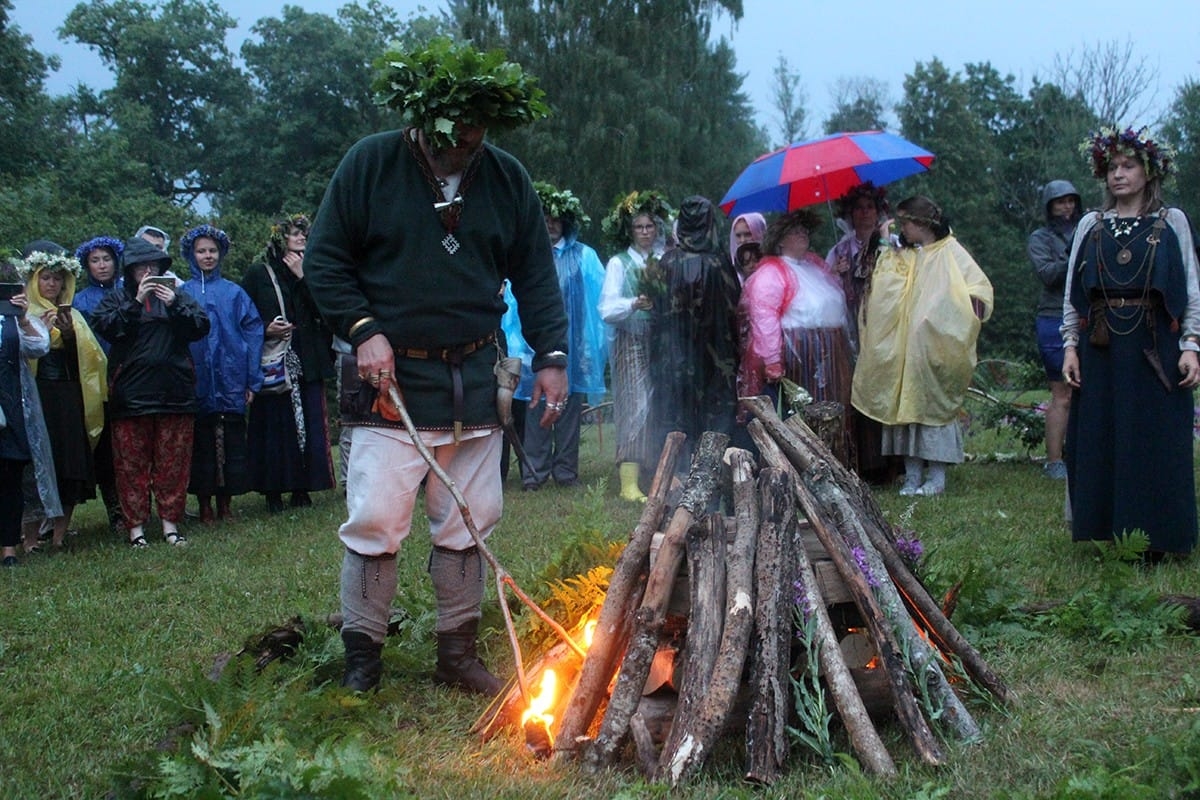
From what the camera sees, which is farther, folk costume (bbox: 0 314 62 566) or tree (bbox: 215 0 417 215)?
A: tree (bbox: 215 0 417 215)

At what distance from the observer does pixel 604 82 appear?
32500mm

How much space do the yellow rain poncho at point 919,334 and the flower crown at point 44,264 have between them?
562cm

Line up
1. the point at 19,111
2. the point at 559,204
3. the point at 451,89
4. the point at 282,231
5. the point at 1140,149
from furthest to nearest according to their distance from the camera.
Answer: the point at 19,111 → the point at 559,204 → the point at 282,231 → the point at 1140,149 → the point at 451,89

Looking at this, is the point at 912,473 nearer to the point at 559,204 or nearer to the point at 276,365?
the point at 559,204

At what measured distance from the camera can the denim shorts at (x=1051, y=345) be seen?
324 inches

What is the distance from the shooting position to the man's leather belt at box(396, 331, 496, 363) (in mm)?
3965

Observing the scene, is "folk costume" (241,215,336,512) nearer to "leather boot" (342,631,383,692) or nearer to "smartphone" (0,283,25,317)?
"smartphone" (0,283,25,317)

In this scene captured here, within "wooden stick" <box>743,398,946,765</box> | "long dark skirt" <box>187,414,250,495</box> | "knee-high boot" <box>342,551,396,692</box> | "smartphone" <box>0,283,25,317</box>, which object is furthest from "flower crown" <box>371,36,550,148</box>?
"long dark skirt" <box>187,414,250,495</box>

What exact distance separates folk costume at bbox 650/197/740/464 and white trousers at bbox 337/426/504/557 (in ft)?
12.8

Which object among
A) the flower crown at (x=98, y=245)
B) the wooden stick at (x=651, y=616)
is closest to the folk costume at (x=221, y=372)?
the flower crown at (x=98, y=245)

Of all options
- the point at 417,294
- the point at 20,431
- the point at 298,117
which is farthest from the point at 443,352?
the point at 298,117

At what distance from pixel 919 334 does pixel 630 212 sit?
2359 mm

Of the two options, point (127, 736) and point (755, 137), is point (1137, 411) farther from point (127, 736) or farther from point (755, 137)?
point (755, 137)

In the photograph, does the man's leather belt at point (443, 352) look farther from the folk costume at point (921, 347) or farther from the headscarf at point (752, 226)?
the headscarf at point (752, 226)
